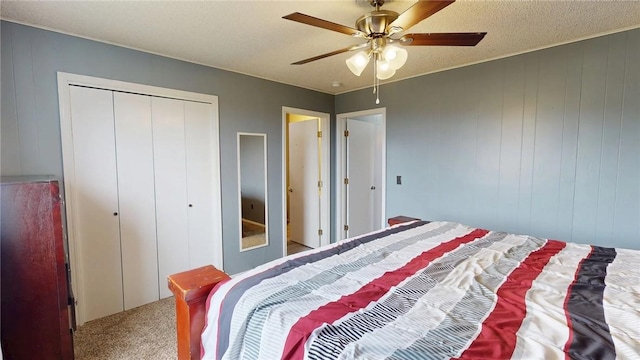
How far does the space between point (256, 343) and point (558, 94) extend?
2.94 metres

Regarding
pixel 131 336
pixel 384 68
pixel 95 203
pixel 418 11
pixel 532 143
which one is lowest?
pixel 131 336

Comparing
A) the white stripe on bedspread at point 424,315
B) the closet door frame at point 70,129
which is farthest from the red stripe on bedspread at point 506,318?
the closet door frame at point 70,129

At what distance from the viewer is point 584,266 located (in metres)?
1.46

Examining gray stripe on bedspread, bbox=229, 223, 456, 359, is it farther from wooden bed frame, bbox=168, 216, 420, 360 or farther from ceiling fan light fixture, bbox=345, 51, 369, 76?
ceiling fan light fixture, bbox=345, 51, 369, 76

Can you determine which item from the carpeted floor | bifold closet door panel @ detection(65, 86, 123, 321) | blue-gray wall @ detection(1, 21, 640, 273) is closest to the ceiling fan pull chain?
blue-gray wall @ detection(1, 21, 640, 273)

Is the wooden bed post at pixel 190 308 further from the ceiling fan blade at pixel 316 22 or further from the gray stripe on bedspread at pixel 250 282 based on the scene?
the ceiling fan blade at pixel 316 22

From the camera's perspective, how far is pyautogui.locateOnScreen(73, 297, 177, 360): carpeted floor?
78.2 inches

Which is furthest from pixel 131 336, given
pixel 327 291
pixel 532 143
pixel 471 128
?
pixel 532 143

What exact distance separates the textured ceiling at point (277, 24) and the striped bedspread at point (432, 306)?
4.91ft

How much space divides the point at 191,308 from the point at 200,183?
187 centimetres

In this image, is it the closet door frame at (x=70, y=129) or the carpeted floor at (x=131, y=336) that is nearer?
the carpeted floor at (x=131, y=336)

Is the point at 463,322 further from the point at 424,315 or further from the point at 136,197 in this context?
the point at 136,197

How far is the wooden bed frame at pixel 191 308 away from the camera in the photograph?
1270mm

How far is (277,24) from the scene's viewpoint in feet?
6.75
